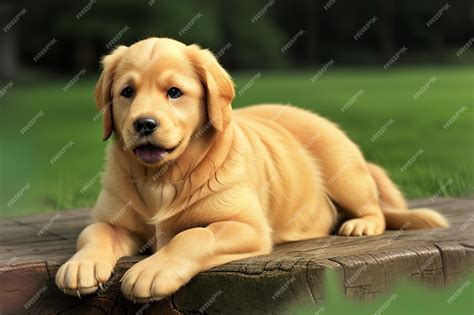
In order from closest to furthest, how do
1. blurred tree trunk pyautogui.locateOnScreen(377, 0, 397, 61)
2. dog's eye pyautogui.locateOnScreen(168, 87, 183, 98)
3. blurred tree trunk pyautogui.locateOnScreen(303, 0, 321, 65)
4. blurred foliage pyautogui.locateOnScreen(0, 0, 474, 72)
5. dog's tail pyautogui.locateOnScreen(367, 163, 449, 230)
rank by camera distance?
dog's eye pyautogui.locateOnScreen(168, 87, 183, 98), dog's tail pyautogui.locateOnScreen(367, 163, 449, 230), blurred foliage pyautogui.locateOnScreen(0, 0, 474, 72), blurred tree trunk pyautogui.locateOnScreen(303, 0, 321, 65), blurred tree trunk pyautogui.locateOnScreen(377, 0, 397, 61)

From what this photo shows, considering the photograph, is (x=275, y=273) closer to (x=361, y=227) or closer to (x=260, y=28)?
(x=361, y=227)

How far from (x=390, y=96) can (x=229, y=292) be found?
13.5 m

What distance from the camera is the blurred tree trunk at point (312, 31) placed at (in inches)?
1051

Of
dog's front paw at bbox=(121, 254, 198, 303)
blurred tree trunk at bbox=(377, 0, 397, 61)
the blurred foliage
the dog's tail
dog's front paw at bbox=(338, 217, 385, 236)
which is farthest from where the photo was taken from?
blurred tree trunk at bbox=(377, 0, 397, 61)

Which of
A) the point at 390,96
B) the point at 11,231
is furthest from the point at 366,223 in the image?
the point at 390,96

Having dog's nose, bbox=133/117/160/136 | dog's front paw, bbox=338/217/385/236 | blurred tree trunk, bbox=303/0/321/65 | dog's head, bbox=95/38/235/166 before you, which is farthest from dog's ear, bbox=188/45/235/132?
blurred tree trunk, bbox=303/0/321/65

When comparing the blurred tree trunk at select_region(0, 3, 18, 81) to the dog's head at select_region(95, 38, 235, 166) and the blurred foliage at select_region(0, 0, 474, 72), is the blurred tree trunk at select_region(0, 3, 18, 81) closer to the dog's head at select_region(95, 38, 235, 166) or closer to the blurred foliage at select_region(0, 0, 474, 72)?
the blurred foliage at select_region(0, 0, 474, 72)

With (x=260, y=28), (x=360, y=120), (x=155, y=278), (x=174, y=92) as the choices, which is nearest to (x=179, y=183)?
(x=174, y=92)

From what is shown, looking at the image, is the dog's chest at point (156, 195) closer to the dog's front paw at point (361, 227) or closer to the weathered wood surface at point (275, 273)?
the weathered wood surface at point (275, 273)

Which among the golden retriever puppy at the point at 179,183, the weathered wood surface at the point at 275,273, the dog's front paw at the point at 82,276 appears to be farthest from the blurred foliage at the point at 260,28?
the dog's front paw at the point at 82,276

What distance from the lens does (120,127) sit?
4270 mm

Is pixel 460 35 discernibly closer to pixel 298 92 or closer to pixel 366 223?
pixel 298 92

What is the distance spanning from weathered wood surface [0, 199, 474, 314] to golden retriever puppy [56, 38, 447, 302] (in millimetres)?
145

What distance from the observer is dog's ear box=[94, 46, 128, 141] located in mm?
4340
